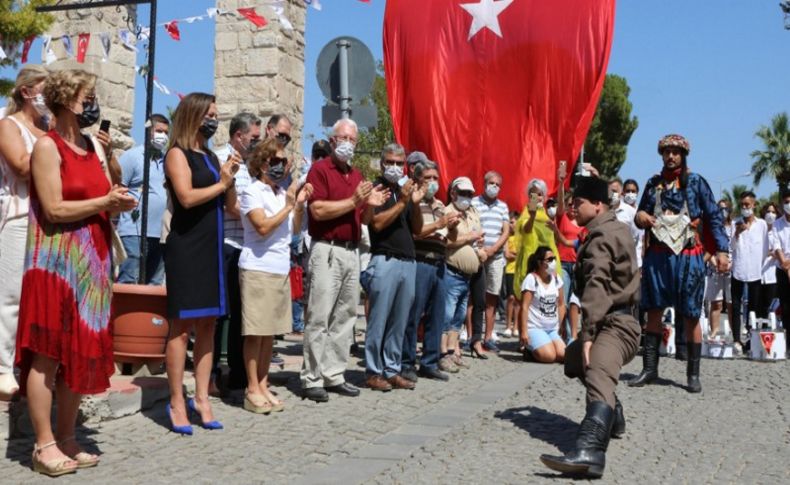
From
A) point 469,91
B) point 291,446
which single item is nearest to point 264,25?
point 469,91

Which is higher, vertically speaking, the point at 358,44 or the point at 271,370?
the point at 358,44

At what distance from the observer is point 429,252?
8562 mm

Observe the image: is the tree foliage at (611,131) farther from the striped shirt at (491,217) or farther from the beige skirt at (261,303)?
the beige skirt at (261,303)

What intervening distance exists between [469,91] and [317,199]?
19.7 feet

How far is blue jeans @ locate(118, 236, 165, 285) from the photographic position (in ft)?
28.7

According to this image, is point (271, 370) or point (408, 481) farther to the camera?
point (271, 370)

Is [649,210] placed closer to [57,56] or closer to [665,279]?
[665,279]

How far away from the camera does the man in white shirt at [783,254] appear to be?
12250 millimetres

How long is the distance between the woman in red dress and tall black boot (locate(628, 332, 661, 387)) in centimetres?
495

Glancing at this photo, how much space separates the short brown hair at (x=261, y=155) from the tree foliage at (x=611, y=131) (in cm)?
4942

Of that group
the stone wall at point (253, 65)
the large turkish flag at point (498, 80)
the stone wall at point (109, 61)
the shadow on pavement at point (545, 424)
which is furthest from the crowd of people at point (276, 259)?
the stone wall at point (109, 61)

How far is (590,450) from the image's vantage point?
5.19m

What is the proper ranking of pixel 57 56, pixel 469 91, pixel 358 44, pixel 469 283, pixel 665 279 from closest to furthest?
pixel 665 279
pixel 358 44
pixel 469 283
pixel 469 91
pixel 57 56

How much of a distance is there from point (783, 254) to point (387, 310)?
670cm
